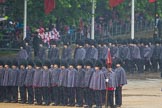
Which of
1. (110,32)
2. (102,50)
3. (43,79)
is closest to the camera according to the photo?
(43,79)

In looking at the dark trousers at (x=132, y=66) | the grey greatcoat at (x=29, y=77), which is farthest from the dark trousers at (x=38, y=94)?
the dark trousers at (x=132, y=66)

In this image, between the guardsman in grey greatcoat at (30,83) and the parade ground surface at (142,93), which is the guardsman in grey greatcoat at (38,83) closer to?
the guardsman in grey greatcoat at (30,83)

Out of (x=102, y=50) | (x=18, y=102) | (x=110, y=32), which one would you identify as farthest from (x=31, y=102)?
(x=110, y=32)

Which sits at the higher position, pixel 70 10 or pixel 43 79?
pixel 70 10

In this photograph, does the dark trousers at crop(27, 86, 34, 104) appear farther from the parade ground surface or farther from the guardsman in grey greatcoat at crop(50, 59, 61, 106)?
the guardsman in grey greatcoat at crop(50, 59, 61, 106)

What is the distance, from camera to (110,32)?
45312 millimetres

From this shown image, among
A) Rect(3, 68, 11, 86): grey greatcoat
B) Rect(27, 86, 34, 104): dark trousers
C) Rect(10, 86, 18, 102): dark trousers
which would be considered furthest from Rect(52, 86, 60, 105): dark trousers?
Rect(3, 68, 11, 86): grey greatcoat

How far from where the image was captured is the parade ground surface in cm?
2908

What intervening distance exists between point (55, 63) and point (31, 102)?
1839 millimetres

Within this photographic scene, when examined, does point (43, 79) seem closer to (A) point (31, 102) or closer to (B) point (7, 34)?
(A) point (31, 102)

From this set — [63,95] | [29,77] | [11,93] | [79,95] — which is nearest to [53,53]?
[11,93]

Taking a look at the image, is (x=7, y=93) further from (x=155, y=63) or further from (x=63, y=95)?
(x=155, y=63)

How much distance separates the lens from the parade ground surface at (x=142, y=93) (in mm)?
29078

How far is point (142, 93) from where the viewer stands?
31875 mm
